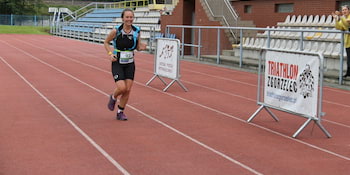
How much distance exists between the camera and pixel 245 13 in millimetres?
28062

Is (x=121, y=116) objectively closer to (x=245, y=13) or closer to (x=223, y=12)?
(x=223, y=12)

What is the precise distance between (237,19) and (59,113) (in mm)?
16823

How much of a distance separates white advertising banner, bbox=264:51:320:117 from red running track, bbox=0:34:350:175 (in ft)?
1.45

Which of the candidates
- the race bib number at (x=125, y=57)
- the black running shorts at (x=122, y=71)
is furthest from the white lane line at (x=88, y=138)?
the race bib number at (x=125, y=57)

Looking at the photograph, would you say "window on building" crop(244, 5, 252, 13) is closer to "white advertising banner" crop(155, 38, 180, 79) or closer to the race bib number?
"white advertising banner" crop(155, 38, 180, 79)

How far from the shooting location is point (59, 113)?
9.67 m

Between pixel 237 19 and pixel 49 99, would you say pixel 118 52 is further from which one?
pixel 237 19

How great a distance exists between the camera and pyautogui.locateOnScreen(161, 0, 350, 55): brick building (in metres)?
21.7

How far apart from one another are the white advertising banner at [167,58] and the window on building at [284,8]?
1160cm

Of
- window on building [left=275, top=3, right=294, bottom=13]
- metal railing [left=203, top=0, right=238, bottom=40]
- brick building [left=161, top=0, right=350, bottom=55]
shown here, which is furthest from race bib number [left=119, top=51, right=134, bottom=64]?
window on building [left=275, top=3, right=294, bottom=13]

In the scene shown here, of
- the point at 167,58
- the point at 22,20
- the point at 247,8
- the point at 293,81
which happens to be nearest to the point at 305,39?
the point at 167,58

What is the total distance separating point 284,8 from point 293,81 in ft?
56.8

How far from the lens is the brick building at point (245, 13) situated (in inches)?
856

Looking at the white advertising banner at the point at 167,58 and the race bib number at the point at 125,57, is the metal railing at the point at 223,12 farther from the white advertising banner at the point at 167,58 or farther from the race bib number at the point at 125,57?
the race bib number at the point at 125,57
